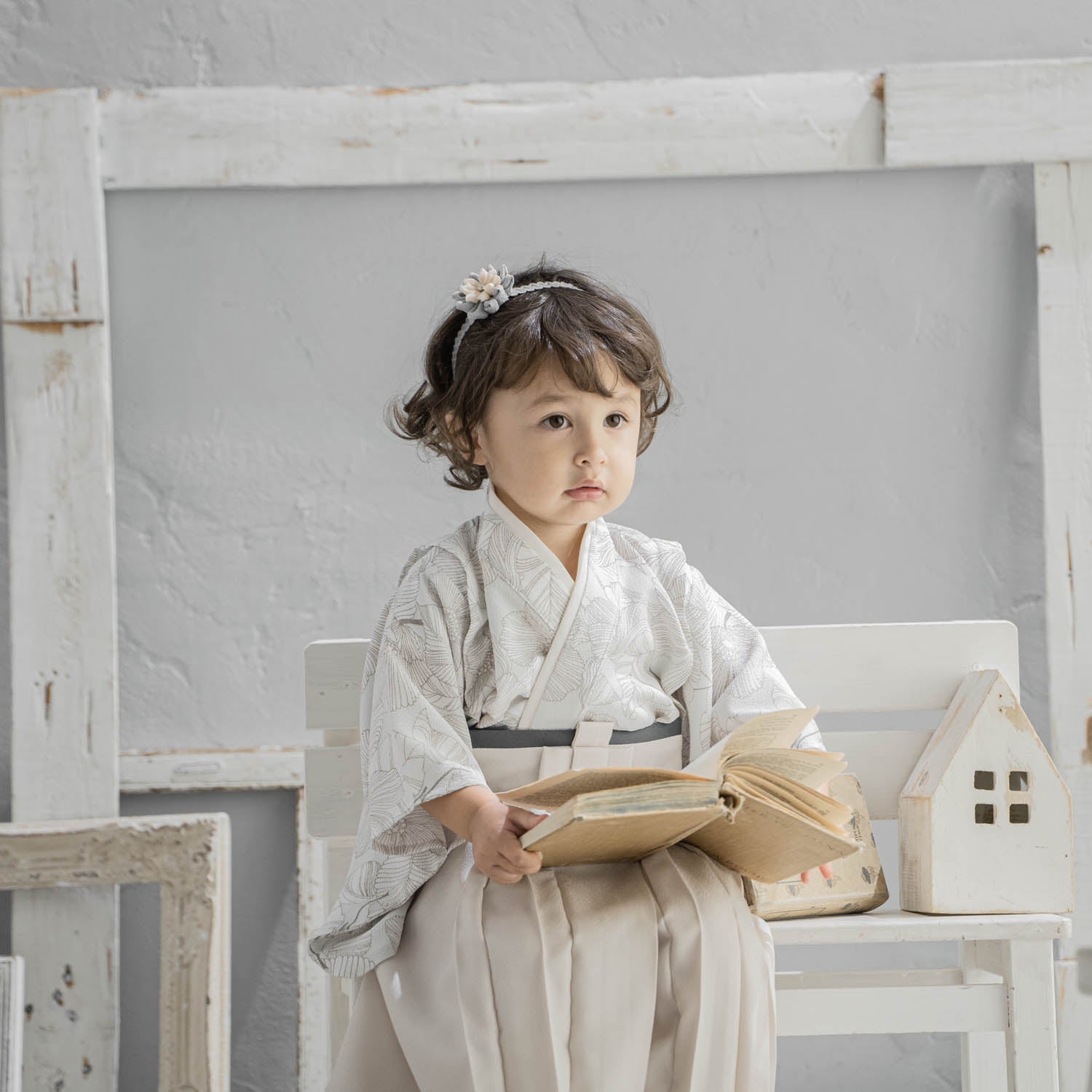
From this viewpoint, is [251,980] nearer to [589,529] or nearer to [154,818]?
[154,818]

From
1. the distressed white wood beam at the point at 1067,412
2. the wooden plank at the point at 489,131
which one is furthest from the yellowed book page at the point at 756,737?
the wooden plank at the point at 489,131

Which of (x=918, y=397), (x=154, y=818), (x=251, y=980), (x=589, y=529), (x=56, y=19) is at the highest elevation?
(x=56, y=19)

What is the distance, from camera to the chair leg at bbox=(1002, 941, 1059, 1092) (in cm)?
129

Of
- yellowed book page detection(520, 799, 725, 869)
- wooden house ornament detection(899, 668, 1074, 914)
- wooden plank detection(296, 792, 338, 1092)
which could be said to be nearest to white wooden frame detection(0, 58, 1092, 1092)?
wooden plank detection(296, 792, 338, 1092)

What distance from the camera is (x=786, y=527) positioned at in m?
1.87

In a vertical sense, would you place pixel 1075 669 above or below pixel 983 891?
above

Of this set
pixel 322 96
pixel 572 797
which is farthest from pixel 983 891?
pixel 322 96

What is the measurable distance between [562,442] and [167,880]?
0.95 m

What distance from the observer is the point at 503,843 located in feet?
3.19

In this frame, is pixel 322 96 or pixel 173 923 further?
pixel 322 96

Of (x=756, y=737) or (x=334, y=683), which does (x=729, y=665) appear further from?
(x=334, y=683)

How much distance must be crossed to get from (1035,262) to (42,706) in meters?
1.66

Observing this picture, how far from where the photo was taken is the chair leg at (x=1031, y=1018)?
1.29 m

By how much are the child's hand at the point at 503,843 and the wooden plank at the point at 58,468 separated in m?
0.93
